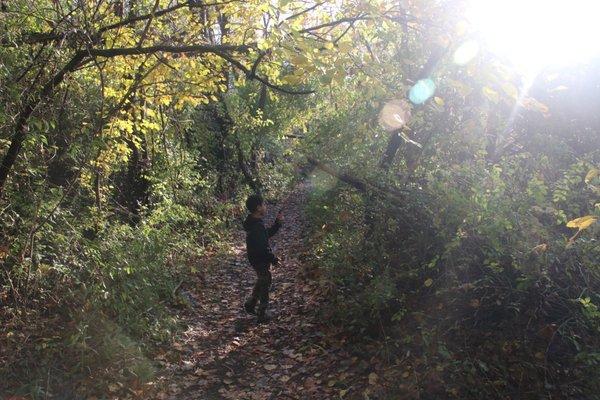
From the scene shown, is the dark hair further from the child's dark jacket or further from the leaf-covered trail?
the leaf-covered trail

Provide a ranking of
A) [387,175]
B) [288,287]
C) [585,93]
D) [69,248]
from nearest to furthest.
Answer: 1. [69,248]
2. [585,93]
3. [387,175]
4. [288,287]

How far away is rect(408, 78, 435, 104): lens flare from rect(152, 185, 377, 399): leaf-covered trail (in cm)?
357

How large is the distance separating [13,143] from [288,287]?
536 centimetres

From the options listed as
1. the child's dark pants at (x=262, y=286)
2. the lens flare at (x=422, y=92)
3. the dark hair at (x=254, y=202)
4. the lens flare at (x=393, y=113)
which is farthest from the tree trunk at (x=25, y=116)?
the lens flare at (x=422, y=92)

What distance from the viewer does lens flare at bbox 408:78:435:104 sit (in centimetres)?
704

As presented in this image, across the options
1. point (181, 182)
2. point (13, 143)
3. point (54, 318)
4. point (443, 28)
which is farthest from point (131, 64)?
point (181, 182)

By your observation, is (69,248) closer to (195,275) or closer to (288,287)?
(195,275)

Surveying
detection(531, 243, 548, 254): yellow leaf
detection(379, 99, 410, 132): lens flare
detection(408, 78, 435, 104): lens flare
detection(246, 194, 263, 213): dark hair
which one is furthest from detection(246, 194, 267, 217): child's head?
detection(531, 243, 548, 254): yellow leaf

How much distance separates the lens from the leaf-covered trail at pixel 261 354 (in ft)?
16.8

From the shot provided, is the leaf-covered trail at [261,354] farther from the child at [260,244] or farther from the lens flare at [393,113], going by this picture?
the lens flare at [393,113]

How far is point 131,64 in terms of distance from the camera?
655 centimetres

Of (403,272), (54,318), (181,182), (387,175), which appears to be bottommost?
(403,272)

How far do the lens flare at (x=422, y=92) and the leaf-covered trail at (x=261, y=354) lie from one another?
3565 millimetres

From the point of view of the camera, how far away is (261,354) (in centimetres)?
609
